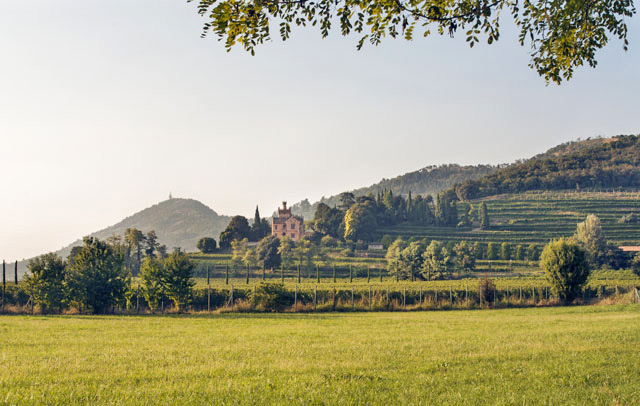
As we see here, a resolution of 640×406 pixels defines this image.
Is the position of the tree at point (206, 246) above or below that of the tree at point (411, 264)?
above

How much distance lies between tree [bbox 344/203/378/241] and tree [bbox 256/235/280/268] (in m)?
31.8

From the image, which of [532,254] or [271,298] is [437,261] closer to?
[532,254]

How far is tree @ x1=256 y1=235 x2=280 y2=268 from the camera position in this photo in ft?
394

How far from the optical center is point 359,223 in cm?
15488

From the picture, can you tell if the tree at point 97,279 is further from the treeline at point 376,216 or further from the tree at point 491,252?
the treeline at point 376,216

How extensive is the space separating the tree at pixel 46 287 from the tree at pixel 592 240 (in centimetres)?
9253

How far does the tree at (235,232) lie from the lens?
5758 inches

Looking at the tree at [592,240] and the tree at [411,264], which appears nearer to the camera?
the tree at [411,264]

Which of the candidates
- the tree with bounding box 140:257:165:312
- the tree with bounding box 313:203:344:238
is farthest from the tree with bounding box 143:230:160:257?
the tree with bounding box 140:257:165:312

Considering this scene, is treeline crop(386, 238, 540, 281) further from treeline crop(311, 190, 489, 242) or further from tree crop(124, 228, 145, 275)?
tree crop(124, 228, 145, 275)

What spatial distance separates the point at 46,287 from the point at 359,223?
11460 centimetres

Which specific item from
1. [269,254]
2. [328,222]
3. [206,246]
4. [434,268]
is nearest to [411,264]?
[434,268]

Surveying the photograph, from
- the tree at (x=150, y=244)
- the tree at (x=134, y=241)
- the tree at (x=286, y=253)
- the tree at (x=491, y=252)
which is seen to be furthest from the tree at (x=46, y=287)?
the tree at (x=491, y=252)

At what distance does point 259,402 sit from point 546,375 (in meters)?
6.63
